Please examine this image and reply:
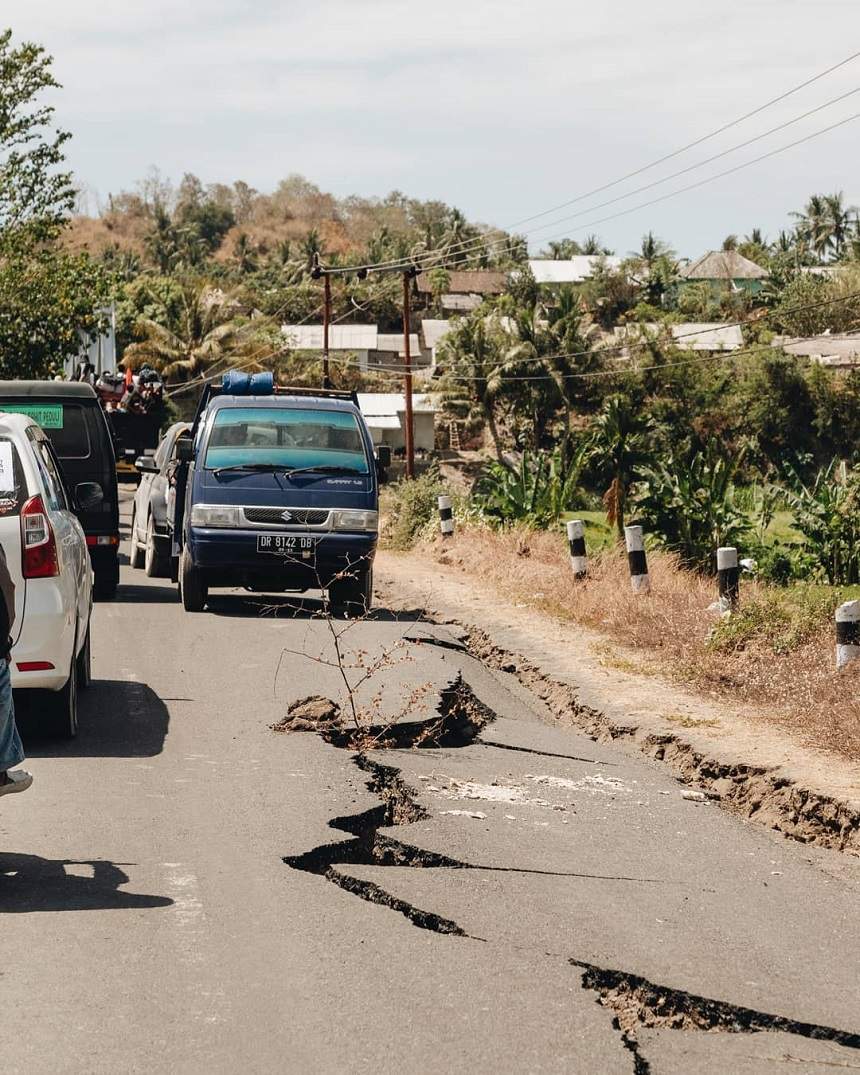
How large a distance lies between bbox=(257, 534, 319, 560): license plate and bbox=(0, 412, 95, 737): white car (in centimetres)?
566

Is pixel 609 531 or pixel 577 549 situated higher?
pixel 577 549

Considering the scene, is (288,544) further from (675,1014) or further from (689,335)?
(689,335)

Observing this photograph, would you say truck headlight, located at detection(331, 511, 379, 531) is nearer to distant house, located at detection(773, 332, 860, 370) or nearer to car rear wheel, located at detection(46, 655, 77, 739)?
car rear wheel, located at detection(46, 655, 77, 739)

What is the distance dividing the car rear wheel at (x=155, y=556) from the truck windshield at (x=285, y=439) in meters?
4.05

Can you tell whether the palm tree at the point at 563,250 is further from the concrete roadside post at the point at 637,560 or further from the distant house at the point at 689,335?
the concrete roadside post at the point at 637,560

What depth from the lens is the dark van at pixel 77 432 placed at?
1634 centimetres

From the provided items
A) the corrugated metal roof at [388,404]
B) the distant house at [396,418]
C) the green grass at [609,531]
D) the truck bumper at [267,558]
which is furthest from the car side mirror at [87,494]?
the distant house at [396,418]

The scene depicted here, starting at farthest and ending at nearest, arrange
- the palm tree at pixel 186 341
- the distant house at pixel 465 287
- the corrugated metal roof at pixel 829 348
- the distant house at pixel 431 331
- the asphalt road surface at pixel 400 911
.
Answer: the distant house at pixel 465 287 → the distant house at pixel 431 331 → the corrugated metal roof at pixel 829 348 → the palm tree at pixel 186 341 → the asphalt road surface at pixel 400 911

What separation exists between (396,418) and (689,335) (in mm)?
15100

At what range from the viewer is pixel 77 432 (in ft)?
53.9

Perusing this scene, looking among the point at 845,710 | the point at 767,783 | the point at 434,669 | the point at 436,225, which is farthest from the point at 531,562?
the point at 436,225

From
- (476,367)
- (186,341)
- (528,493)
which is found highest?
(186,341)

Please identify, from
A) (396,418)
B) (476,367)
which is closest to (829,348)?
(476,367)

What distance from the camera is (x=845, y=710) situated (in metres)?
9.64
